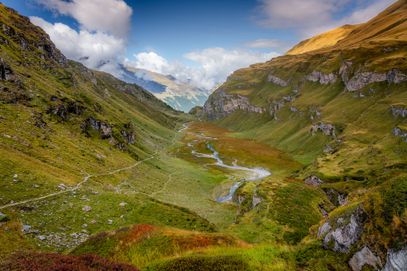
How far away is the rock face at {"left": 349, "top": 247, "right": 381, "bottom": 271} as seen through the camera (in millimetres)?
14486

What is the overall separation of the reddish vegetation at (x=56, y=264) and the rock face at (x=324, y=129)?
545 feet

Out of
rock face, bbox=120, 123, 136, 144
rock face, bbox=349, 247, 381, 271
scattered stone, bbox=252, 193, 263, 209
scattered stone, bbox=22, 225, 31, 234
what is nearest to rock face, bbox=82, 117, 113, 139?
rock face, bbox=120, 123, 136, 144

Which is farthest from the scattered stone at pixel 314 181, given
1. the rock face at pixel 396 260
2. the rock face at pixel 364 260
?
the rock face at pixel 396 260

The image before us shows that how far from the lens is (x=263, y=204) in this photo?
153 ft

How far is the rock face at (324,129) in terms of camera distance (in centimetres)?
16818

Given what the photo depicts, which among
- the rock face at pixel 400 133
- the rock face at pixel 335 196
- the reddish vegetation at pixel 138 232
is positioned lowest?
the rock face at pixel 335 196

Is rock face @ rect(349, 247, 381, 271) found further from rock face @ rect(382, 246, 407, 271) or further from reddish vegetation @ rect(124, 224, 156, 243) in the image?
reddish vegetation @ rect(124, 224, 156, 243)

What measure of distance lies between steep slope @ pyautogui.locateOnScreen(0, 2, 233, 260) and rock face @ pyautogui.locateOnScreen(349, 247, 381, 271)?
75.7ft

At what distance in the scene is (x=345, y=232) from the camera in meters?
16.9

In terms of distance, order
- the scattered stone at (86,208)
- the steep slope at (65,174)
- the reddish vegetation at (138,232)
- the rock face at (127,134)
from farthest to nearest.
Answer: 1. the rock face at (127,134)
2. the scattered stone at (86,208)
3. the steep slope at (65,174)
4. the reddish vegetation at (138,232)

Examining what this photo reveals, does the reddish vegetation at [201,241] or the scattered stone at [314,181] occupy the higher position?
the reddish vegetation at [201,241]

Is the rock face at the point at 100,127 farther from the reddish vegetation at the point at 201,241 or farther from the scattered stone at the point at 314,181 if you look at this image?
the reddish vegetation at the point at 201,241

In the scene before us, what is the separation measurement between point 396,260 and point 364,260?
1942mm

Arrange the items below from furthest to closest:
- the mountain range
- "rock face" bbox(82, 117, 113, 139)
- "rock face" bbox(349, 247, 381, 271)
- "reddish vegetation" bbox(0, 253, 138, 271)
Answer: "rock face" bbox(82, 117, 113, 139)
the mountain range
"rock face" bbox(349, 247, 381, 271)
"reddish vegetation" bbox(0, 253, 138, 271)
